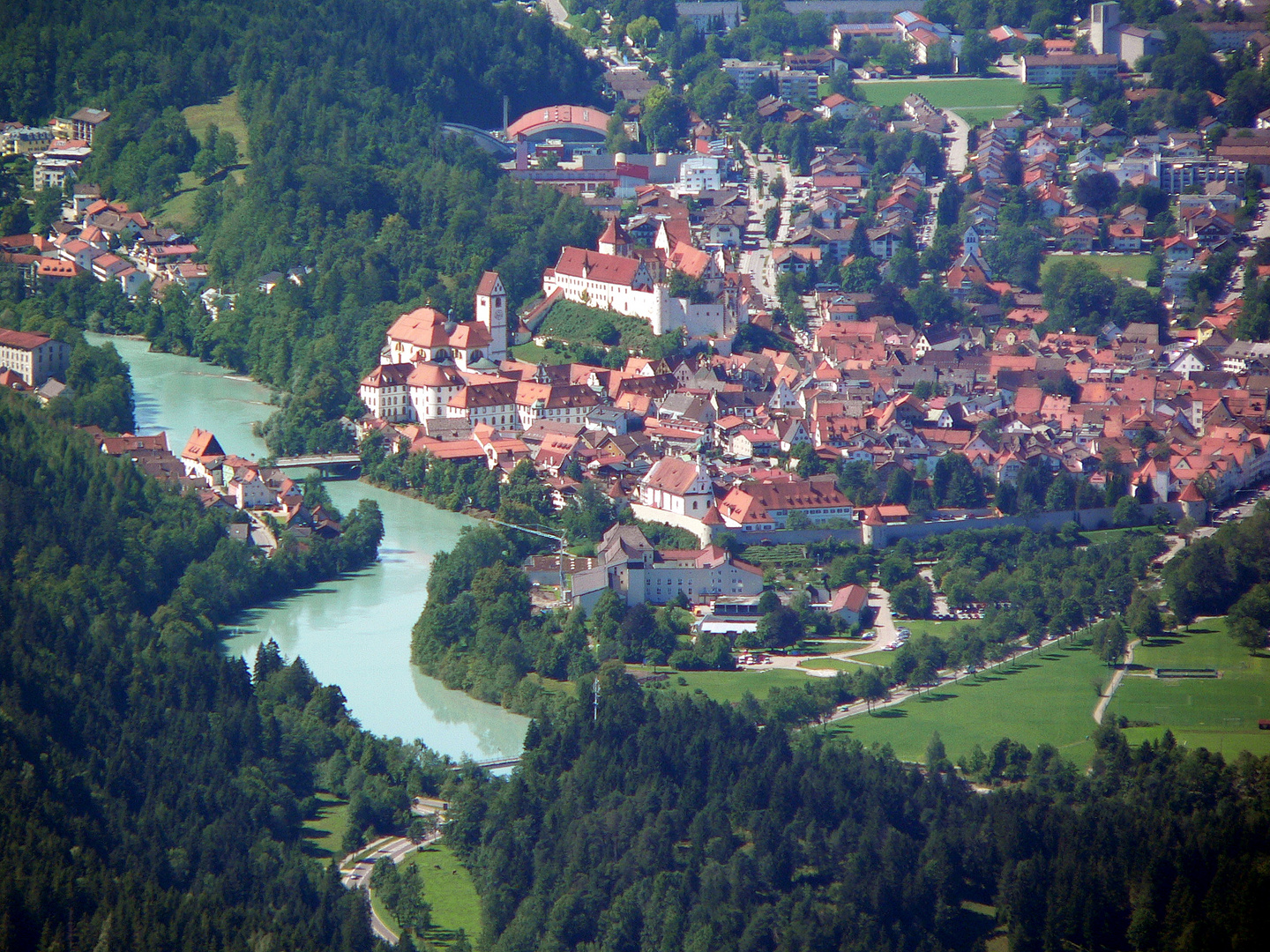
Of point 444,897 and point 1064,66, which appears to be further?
point 1064,66

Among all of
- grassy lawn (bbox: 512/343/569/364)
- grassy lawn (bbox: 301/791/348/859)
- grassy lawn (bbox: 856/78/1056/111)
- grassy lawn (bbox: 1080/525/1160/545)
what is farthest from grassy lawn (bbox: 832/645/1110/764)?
grassy lawn (bbox: 856/78/1056/111)

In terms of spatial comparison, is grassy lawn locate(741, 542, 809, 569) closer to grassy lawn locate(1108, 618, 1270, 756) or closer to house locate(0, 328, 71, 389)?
grassy lawn locate(1108, 618, 1270, 756)

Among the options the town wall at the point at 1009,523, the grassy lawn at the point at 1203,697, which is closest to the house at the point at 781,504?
the town wall at the point at 1009,523

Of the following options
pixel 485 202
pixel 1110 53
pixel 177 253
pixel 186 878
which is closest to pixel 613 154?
pixel 485 202

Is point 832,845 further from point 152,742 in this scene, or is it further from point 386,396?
point 386,396

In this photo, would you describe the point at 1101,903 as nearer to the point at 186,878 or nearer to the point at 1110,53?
the point at 186,878

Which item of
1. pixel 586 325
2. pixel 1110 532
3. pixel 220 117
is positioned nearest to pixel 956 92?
pixel 220 117
